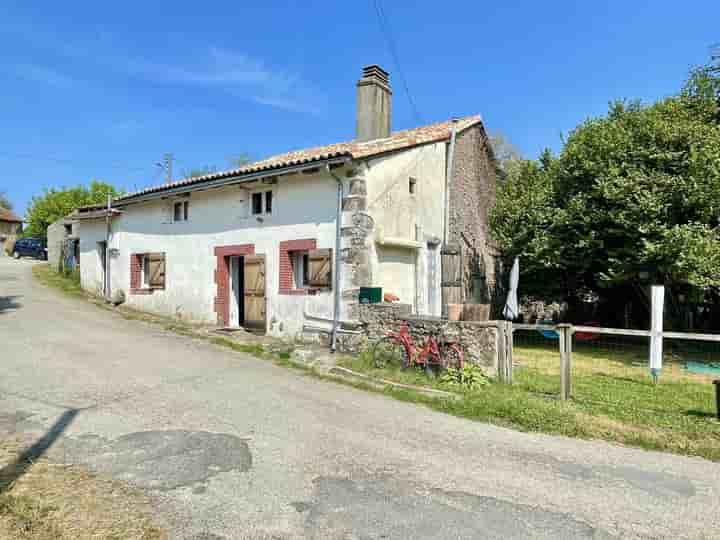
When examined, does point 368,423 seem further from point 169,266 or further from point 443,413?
point 169,266

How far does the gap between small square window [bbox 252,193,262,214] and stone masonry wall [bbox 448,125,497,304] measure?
17.5ft

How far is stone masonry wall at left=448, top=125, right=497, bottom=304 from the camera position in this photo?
1409 cm

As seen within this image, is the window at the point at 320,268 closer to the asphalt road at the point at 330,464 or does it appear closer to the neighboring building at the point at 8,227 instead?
the asphalt road at the point at 330,464

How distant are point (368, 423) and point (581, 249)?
9839mm

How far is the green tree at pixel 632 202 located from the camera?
10.7 meters

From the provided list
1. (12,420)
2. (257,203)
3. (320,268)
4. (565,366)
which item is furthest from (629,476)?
(257,203)

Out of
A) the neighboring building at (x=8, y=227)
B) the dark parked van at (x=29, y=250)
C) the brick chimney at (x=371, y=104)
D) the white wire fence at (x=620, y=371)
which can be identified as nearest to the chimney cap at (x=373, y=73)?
the brick chimney at (x=371, y=104)

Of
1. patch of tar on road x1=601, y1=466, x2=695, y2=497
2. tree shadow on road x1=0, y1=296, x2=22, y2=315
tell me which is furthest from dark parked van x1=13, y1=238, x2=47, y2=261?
patch of tar on road x1=601, y1=466, x2=695, y2=497

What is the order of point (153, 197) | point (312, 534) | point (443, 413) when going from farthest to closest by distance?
point (153, 197) → point (443, 413) → point (312, 534)

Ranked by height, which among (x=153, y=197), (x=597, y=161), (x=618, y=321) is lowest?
(x=618, y=321)

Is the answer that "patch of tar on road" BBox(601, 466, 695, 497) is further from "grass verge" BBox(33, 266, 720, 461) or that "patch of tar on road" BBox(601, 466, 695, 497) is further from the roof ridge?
the roof ridge

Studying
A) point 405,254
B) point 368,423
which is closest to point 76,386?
point 368,423

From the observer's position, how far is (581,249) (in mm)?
13016

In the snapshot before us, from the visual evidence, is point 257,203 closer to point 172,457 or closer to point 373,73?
point 373,73
